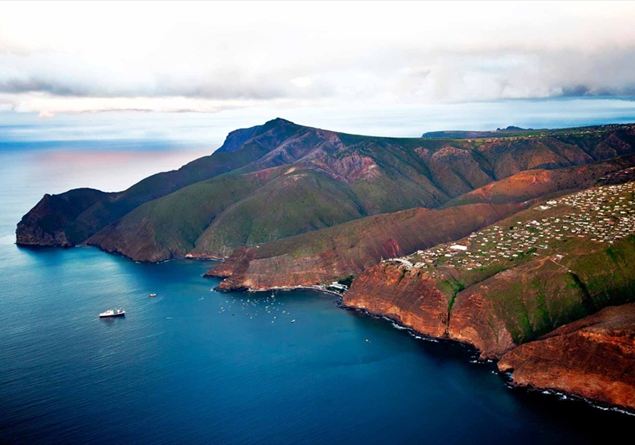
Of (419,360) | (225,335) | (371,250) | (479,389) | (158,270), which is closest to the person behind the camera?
(479,389)

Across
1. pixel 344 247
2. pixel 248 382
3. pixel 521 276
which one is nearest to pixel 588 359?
pixel 521 276

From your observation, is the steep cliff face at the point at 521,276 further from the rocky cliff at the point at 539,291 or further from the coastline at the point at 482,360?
the coastline at the point at 482,360

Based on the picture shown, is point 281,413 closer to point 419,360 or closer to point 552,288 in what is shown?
point 419,360

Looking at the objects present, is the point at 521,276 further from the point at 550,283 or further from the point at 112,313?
the point at 112,313

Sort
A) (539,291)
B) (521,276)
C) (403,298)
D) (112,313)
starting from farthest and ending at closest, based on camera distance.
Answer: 1. (112,313)
2. (403,298)
3. (521,276)
4. (539,291)

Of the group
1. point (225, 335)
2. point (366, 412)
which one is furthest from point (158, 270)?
point (366, 412)

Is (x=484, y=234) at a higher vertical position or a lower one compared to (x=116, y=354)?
higher

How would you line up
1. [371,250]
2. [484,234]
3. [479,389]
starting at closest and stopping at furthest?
1. [479,389]
2. [484,234]
3. [371,250]
